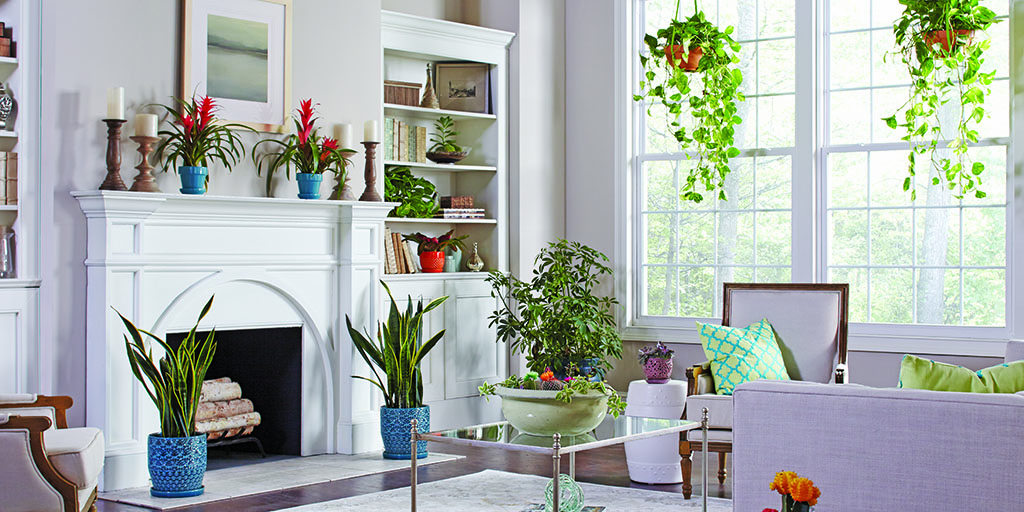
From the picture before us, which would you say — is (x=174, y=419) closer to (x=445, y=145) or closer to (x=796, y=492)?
(x=445, y=145)

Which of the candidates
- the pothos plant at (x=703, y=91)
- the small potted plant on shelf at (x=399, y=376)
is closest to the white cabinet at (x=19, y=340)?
the small potted plant on shelf at (x=399, y=376)

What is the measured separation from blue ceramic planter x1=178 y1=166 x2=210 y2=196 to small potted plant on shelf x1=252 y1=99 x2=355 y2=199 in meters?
0.46

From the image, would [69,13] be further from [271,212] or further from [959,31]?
[959,31]

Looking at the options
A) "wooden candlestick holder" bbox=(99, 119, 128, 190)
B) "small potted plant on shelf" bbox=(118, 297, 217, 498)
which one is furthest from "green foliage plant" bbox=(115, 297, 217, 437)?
"wooden candlestick holder" bbox=(99, 119, 128, 190)

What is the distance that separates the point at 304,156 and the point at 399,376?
4.08 ft

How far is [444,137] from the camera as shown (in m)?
7.08

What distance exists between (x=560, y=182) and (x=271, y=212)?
2.28 meters

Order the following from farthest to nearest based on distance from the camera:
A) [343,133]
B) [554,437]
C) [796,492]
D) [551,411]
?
[343,133] < [551,411] < [554,437] < [796,492]

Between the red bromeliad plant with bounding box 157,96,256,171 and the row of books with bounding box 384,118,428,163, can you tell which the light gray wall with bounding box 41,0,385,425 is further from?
the row of books with bounding box 384,118,428,163

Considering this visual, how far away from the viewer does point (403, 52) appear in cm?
689

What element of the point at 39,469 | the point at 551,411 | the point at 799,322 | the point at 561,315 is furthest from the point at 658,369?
the point at 39,469

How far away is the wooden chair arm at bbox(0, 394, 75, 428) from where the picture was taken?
429cm

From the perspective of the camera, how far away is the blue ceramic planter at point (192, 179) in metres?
5.24

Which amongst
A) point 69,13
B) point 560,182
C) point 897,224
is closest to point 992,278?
point 897,224
